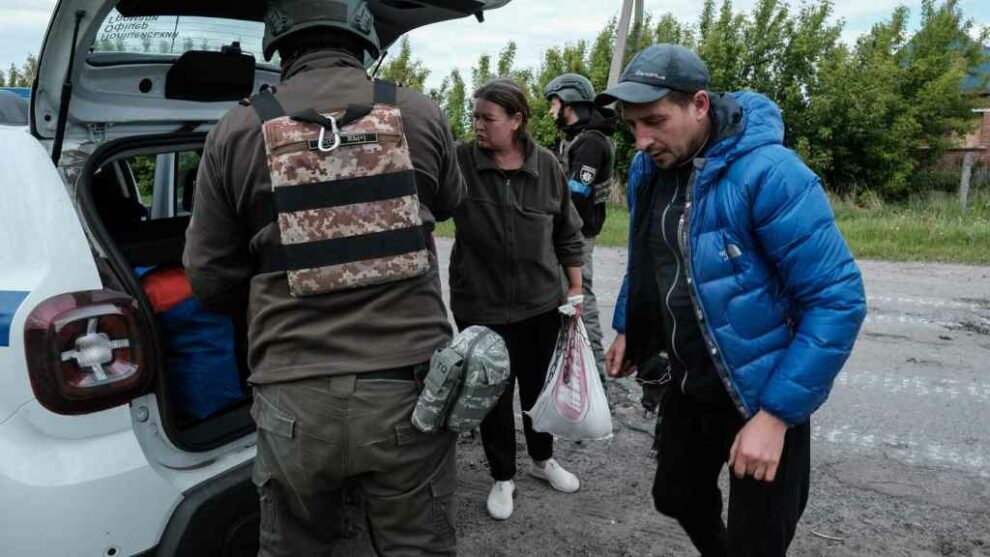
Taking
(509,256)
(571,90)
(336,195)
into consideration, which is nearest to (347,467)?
(336,195)

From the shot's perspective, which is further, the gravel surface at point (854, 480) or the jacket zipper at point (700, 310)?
the gravel surface at point (854, 480)

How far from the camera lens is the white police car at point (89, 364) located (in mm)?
1950

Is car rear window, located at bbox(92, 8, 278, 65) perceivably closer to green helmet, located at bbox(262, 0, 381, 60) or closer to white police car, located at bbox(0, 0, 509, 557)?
white police car, located at bbox(0, 0, 509, 557)

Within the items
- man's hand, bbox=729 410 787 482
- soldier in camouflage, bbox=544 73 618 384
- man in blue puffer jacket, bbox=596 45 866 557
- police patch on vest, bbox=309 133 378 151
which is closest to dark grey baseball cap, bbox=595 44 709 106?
man in blue puffer jacket, bbox=596 45 866 557

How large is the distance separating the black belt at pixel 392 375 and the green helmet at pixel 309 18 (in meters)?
0.90

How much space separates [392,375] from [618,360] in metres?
1.03

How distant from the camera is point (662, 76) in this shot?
211cm

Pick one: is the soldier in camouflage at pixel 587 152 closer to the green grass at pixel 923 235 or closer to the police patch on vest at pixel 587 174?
the police patch on vest at pixel 587 174

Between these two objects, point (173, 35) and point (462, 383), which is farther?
point (173, 35)

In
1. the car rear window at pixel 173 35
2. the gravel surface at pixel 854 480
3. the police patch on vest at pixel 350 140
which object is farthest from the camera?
the gravel surface at pixel 854 480

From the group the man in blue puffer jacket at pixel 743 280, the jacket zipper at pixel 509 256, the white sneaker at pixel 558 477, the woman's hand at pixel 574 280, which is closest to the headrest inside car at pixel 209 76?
the jacket zipper at pixel 509 256

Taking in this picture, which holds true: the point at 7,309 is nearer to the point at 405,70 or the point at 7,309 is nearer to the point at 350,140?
the point at 350,140

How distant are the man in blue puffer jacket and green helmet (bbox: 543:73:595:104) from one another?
2223 mm

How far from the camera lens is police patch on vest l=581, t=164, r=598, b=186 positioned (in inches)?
178
